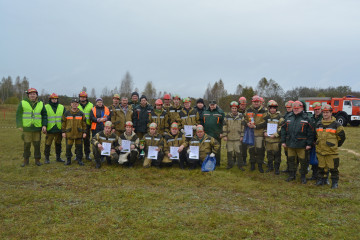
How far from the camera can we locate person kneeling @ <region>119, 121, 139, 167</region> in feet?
25.7

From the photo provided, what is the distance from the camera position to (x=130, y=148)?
7879 mm

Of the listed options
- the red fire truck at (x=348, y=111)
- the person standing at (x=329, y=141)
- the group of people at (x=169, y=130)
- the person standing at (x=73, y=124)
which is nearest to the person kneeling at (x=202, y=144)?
the group of people at (x=169, y=130)

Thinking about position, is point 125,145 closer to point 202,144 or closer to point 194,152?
point 194,152

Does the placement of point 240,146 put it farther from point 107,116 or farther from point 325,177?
point 107,116

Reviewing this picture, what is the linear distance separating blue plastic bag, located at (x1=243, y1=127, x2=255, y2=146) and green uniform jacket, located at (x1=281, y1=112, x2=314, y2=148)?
1.14 metres

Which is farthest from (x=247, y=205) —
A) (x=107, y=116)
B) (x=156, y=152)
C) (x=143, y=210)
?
(x=107, y=116)

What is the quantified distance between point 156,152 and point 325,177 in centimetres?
456

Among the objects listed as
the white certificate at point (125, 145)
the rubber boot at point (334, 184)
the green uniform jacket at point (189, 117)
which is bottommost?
the rubber boot at point (334, 184)

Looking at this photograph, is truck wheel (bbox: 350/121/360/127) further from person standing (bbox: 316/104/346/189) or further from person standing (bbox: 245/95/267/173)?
person standing (bbox: 316/104/346/189)

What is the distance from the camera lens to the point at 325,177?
260 inches

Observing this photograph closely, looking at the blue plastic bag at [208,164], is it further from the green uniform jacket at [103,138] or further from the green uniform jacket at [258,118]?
the green uniform jacket at [103,138]

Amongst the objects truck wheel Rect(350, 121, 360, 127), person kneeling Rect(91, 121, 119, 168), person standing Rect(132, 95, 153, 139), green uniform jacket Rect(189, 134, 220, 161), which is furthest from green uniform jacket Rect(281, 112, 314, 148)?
truck wheel Rect(350, 121, 360, 127)

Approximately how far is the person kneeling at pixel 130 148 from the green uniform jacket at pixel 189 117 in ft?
5.06

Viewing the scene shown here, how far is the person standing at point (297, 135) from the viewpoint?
21.7 feet
